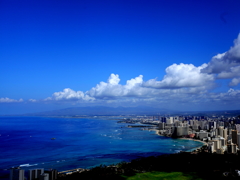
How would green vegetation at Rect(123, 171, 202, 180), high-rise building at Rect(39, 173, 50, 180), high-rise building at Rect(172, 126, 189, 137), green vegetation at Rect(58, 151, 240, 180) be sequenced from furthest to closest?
1. high-rise building at Rect(172, 126, 189, 137)
2. green vegetation at Rect(123, 171, 202, 180)
3. green vegetation at Rect(58, 151, 240, 180)
4. high-rise building at Rect(39, 173, 50, 180)

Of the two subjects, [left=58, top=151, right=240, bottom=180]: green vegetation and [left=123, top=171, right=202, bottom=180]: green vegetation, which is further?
[left=123, top=171, right=202, bottom=180]: green vegetation

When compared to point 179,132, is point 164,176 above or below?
above

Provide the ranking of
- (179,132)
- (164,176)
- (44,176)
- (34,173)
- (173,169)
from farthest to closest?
(179,132)
(173,169)
(164,176)
(34,173)
(44,176)

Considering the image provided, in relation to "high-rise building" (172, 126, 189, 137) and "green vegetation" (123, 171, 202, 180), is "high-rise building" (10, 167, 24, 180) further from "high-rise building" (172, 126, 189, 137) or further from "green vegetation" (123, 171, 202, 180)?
"high-rise building" (172, 126, 189, 137)

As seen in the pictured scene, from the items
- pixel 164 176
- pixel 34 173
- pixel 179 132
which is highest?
pixel 34 173

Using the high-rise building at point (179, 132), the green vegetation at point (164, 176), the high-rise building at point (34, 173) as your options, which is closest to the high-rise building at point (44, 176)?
the high-rise building at point (34, 173)

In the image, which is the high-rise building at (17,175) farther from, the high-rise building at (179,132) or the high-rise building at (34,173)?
the high-rise building at (179,132)

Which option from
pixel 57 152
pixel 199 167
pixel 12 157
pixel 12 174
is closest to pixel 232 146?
pixel 199 167

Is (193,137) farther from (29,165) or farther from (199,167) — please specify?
(29,165)

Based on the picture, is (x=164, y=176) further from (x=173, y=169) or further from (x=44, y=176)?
(x=44, y=176)

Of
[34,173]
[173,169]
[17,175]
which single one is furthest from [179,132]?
[17,175]

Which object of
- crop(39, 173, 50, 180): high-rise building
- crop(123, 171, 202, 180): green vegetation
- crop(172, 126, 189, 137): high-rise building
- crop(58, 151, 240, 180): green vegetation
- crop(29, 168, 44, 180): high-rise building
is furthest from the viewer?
crop(172, 126, 189, 137): high-rise building

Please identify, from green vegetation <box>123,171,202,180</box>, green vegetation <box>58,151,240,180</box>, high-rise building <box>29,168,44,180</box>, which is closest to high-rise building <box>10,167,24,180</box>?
high-rise building <box>29,168,44,180</box>
